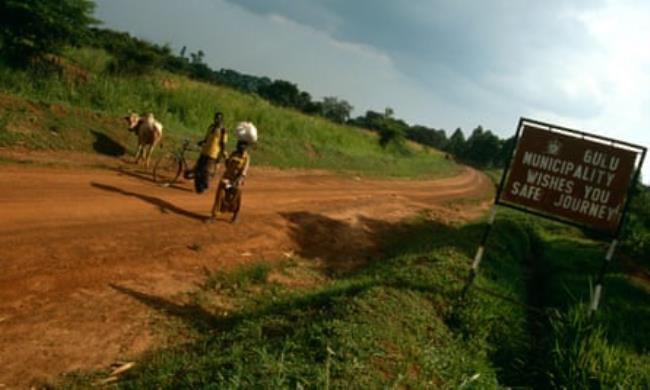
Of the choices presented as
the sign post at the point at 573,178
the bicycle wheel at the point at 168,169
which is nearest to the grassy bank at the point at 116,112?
the bicycle wheel at the point at 168,169

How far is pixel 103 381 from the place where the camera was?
15.8 feet

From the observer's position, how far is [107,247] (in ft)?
26.4

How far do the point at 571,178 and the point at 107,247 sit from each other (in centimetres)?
718

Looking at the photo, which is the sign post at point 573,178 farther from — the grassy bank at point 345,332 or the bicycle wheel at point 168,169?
the bicycle wheel at point 168,169

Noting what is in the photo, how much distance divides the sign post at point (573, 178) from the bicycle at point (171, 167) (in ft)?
27.8

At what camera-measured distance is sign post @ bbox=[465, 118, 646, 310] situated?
307 inches

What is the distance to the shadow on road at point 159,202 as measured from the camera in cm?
1099

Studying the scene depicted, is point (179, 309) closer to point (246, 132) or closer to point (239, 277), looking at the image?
point (239, 277)

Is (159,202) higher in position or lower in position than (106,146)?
lower

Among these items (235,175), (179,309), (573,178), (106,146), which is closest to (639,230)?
(573,178)

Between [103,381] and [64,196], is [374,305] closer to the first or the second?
[103,381]

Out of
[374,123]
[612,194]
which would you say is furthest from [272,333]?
[374,123]

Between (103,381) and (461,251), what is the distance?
908cm

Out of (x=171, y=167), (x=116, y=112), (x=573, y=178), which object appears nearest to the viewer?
(x=573, y=178)
